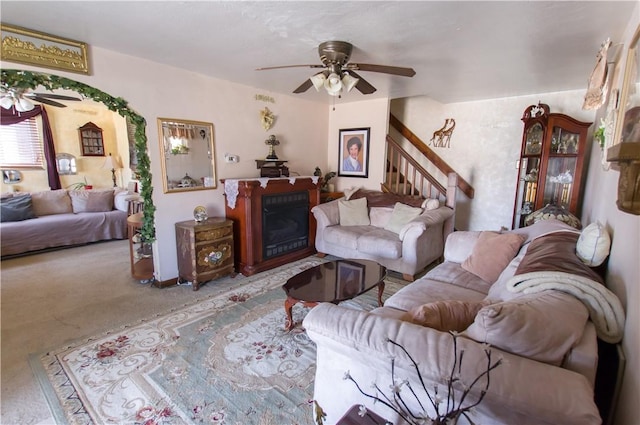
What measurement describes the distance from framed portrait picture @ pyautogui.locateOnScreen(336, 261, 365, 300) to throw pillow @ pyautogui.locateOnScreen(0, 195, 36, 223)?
493 cm

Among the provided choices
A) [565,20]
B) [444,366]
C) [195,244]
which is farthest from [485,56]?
[195,244]

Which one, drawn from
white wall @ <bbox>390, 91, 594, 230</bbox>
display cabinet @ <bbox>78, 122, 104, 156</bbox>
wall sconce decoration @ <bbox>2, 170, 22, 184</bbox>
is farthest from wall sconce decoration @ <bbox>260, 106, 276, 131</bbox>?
wall sconce decoration @ <bbox>2, 170, 22, 184</bbox>

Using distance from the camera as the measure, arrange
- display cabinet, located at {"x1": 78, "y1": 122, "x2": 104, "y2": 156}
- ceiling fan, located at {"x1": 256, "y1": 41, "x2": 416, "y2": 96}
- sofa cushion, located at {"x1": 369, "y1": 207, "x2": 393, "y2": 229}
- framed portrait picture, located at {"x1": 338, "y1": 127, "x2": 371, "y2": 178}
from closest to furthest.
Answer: ceiling fan, located at {"x1": 256, "y1": 41, "x2": 416, "y2": 96}, sofa cushion, located at {"x1": 369, "y1": 207, "x2": 393, "y2": 229}, framed portrait picture, located at {"x1": 338, "y1": 127, "x2": 371, "y2": 178}, display cabinet, located at {"x1": 78, "y1": 122, "x2": 104, "y2": 156}

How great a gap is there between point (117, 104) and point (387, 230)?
322cm

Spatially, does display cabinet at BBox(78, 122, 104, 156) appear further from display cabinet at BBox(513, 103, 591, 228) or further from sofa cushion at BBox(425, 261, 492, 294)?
display cabinet at BBox(513, 103, 591, 228)

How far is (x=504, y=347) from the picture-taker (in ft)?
3.37

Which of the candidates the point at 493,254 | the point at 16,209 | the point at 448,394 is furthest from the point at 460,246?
the point at 16,209

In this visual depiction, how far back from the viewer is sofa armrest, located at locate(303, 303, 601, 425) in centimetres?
86

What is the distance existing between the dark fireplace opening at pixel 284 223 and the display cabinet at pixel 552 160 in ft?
9.47

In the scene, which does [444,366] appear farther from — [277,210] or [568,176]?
[568,176]

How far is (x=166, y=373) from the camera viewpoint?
6.43 ft

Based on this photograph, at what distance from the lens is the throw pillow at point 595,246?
1571 millimetres

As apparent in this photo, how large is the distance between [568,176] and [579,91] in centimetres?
124

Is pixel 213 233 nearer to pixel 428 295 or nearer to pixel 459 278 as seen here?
pixel 428 295
